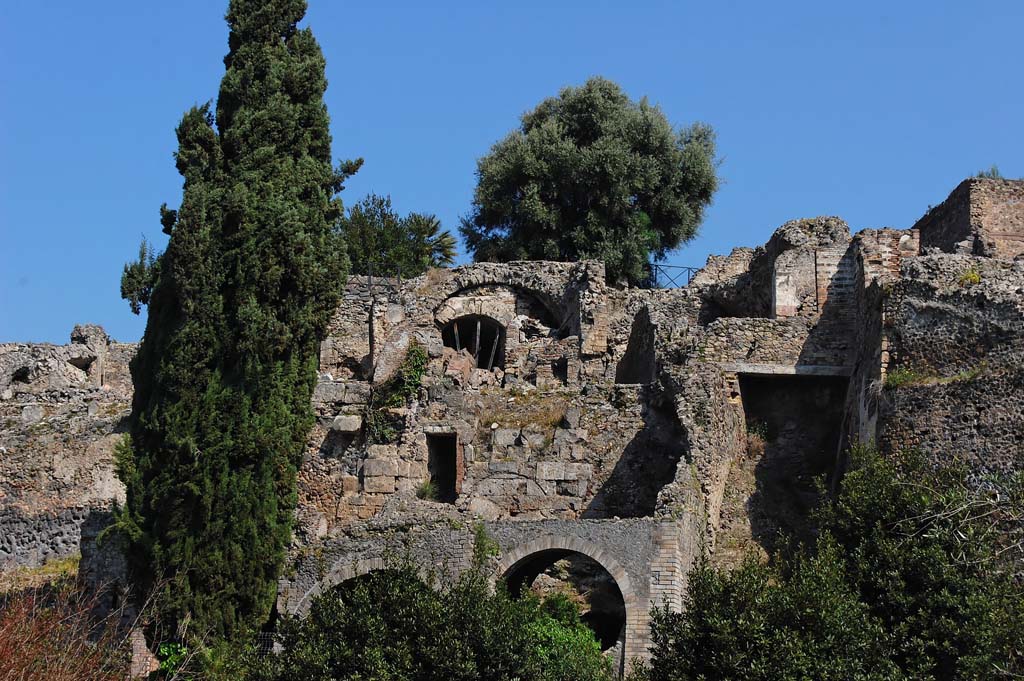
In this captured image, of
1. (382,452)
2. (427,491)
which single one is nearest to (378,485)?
(382,452)

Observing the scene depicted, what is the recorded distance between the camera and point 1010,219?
50594 mm

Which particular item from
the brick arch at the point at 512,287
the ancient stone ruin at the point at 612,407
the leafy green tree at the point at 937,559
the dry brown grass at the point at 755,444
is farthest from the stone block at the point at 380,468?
the leafy green tree at the point at 937,559

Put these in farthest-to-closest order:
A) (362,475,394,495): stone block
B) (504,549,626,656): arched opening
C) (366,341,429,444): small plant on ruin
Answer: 1. (366,341,429,444): small plant on ruin
2. (362,475,394,495): stone block
3. (504,549,626,656): arched opening

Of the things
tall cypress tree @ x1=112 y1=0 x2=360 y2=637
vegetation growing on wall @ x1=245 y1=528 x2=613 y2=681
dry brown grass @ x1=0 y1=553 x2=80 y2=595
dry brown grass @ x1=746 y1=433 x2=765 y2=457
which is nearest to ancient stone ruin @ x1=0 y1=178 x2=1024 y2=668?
dry brown grass @ x1=746 y1=433 x2=765 y2=457

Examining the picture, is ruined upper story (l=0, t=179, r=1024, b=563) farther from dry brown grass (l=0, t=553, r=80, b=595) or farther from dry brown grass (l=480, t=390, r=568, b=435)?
dry brown grass (l=0, t=553, r=80, b=595)

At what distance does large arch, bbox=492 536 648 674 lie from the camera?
3859 centimetres

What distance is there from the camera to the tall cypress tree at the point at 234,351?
132 ft

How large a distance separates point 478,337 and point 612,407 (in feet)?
30.3

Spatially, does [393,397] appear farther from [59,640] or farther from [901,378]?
[59,640]

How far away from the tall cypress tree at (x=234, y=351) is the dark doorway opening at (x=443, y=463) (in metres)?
4.00

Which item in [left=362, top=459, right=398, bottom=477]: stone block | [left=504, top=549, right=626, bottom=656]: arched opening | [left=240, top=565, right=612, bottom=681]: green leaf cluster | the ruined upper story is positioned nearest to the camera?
[left=240, top=565, right=612, bottom=681]: green leaf cluster

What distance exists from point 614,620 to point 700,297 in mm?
12492

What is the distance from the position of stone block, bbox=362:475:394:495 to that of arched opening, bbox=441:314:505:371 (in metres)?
9.14

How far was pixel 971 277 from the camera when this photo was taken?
42.6m
